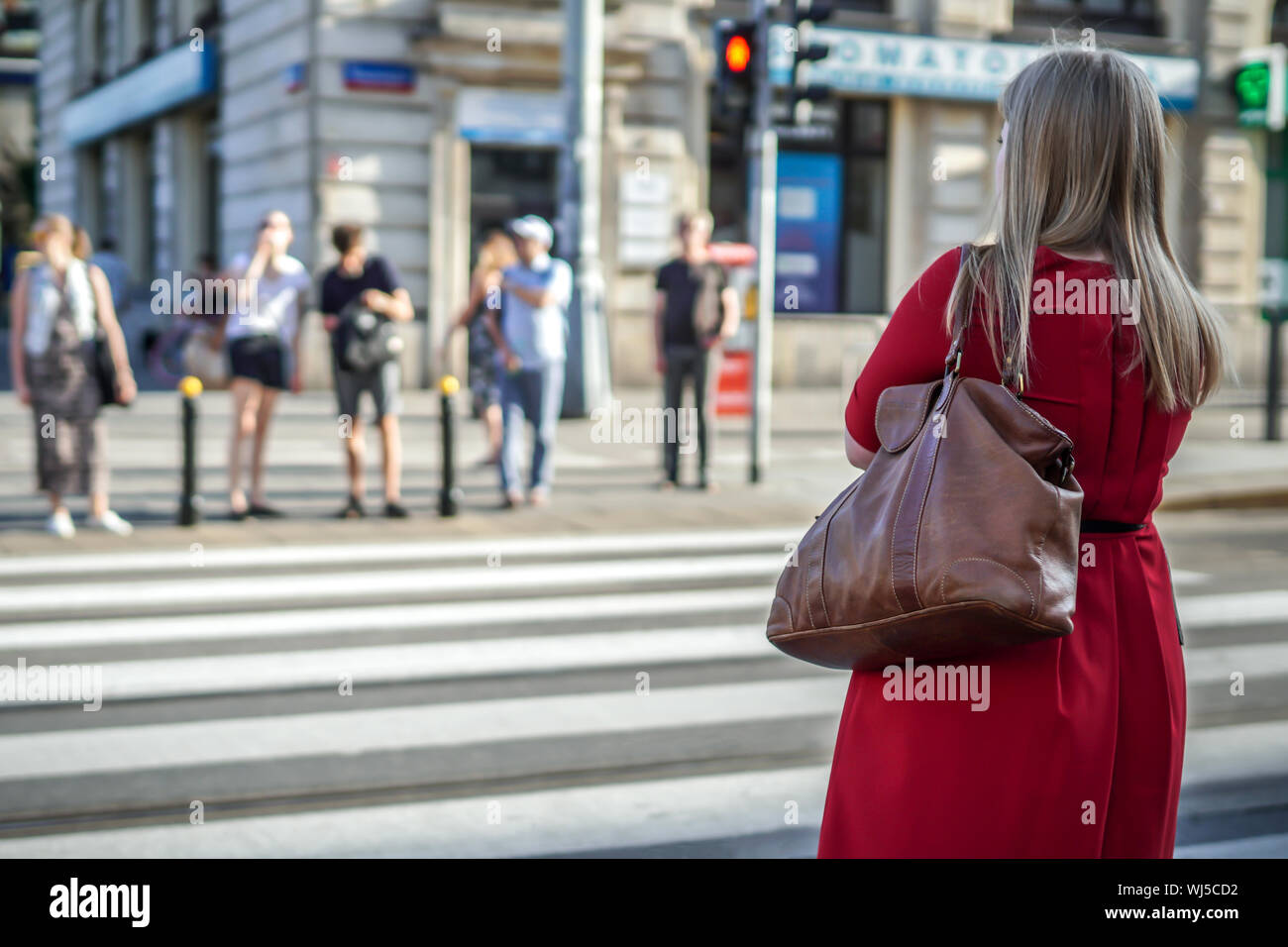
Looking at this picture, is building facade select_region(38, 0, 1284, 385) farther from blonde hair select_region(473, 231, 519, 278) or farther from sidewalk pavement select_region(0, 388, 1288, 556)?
blonde hair select_region(473, 231, 519, 278)

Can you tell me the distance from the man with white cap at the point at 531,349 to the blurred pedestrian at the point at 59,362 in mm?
2406

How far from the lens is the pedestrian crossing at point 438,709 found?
4332 millimetres

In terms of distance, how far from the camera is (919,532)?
2.12m

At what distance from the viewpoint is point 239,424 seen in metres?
9.90

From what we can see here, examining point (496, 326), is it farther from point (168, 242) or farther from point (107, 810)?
point (168, 242)

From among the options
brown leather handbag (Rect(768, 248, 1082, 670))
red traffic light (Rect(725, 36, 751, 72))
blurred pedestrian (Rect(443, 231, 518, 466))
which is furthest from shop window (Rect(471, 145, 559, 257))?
brown leather handbag (Rect(768, 248, 1082, 670))

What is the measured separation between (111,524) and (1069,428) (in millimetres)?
8035

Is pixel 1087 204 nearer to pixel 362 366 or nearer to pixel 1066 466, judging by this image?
pixel 1066 466

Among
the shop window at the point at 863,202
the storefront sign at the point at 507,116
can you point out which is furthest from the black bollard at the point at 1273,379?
the storefront sign at the point at 507,116

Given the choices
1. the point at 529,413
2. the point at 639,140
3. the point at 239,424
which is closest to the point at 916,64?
the point at 639,140

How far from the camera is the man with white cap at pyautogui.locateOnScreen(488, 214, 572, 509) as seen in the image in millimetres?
10531

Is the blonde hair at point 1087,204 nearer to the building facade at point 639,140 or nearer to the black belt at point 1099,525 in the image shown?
the black belt at point 1099,525

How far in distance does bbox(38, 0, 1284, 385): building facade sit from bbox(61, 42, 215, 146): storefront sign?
3.3 inches
